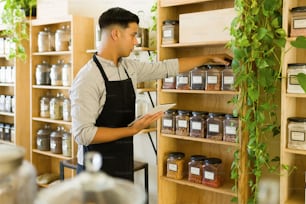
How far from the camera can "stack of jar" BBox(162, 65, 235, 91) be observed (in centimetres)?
236

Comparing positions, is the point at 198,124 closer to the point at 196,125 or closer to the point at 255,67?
the point at 196,125

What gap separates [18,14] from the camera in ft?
12.3

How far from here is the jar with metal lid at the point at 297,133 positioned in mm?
2010

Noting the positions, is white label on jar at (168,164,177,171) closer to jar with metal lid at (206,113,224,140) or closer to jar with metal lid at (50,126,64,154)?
jar with metal lid at (206,113,224,140)

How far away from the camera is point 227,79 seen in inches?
92.9

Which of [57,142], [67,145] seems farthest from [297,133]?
[57,142]

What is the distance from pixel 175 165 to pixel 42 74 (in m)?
1.86

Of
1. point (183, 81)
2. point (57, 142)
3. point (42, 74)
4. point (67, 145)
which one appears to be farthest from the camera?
point (42, 74)

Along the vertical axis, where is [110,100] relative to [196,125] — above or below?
above

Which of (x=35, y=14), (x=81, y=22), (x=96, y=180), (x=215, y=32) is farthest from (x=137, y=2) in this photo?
(x=96, y=180)

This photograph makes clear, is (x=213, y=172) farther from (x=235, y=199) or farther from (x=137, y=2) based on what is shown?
(x=137, y=2)

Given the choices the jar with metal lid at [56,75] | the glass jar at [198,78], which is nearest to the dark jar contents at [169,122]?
the glass jar at [198,78]

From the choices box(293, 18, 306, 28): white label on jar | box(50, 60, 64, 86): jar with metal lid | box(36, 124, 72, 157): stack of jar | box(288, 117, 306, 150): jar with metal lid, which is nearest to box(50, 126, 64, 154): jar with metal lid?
box(36, 124, 72, 157): stack of jar

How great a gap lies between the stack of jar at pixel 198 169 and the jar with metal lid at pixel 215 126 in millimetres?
184
